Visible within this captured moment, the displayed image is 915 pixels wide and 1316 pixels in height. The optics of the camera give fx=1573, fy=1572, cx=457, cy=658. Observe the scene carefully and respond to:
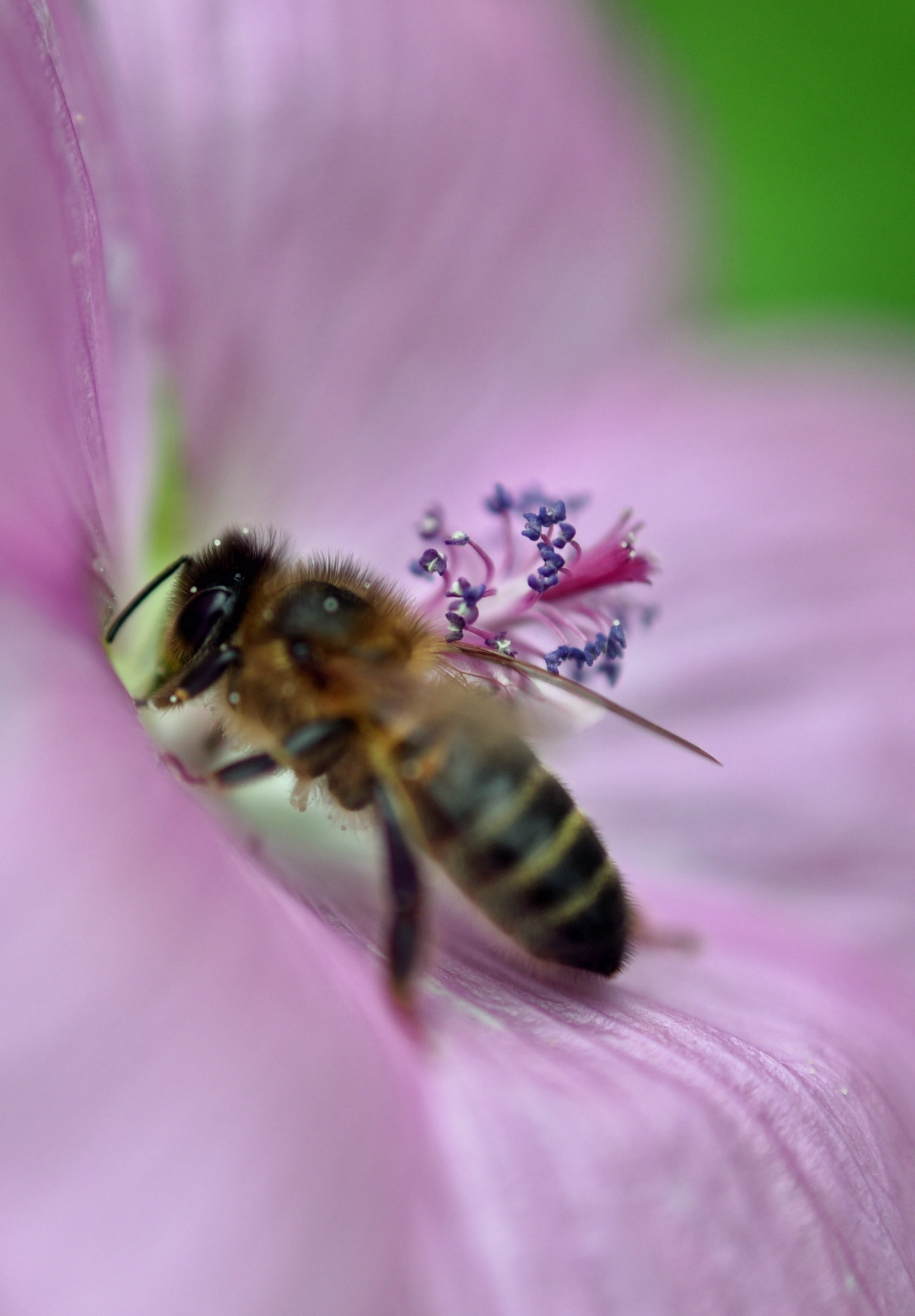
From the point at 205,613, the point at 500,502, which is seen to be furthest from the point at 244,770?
the point at 500,502

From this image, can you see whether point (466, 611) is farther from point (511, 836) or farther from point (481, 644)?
point (511, 836)

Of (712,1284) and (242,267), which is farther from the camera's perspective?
(242,267)

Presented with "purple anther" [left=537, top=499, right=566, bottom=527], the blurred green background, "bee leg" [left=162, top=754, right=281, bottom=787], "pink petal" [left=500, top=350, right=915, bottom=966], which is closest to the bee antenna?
"bee leg" [left=162, top=754, right=281, bottom=787]

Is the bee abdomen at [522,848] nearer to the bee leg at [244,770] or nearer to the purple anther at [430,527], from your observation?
the bee leg at [244,770]

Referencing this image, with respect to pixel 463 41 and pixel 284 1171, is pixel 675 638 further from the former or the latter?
pixel 284 1171

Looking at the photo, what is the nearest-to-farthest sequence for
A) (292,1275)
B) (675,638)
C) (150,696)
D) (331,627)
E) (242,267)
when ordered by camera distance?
(292,1275) → (331,627) → (150,696) → (242,267) → (675,638)

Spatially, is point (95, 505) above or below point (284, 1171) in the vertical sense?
above

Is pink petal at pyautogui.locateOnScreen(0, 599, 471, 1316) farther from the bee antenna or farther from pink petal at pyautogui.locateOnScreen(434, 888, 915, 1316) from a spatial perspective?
the bee antenna

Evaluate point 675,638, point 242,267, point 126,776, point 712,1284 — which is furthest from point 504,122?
point 712,1284

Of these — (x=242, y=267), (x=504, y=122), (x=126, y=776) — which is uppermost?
(x=504, y=122)
